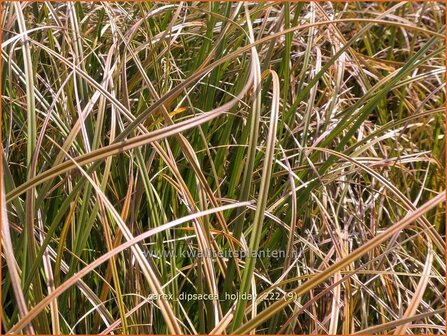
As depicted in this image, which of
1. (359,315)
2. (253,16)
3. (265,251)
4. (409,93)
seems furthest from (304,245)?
(409,93)

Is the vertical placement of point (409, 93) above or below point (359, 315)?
above

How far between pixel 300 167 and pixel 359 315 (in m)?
0.33

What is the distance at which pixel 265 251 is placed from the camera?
1.19m

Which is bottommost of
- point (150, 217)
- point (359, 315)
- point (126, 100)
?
point (359, 315)

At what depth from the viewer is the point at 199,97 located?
4.26 feet

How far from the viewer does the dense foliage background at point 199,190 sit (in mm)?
967

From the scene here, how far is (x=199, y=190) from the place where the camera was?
105 cm

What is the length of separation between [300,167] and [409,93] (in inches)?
24.7

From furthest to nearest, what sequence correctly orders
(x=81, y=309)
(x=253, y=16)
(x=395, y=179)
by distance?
1. (x=395, y=179)
2. (x=253, y=16)
3. (x=81, y=309)

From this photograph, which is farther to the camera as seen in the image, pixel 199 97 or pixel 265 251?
pixel 199 97

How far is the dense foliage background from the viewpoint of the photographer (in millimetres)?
967

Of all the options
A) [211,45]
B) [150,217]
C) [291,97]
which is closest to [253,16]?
[211,45]

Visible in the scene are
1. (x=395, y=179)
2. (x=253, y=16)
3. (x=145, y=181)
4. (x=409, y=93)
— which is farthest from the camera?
(x=409, y=93)

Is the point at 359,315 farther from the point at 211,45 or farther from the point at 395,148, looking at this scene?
the point at 211,45
